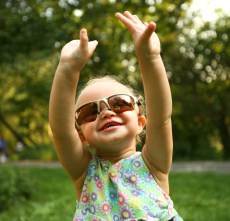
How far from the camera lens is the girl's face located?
1.82 m

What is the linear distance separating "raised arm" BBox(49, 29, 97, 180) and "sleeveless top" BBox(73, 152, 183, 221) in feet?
0.23

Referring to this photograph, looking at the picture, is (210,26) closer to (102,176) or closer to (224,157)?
(224,157)

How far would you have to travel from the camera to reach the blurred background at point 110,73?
Result: 6387mm

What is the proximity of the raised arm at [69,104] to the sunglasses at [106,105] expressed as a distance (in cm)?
10

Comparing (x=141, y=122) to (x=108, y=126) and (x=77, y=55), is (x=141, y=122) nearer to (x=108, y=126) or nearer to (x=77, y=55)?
(x=108, y=126)

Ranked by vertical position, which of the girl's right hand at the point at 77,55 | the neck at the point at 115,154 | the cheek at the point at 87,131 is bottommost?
the neck at the point at 115,154

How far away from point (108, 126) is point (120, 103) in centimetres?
9

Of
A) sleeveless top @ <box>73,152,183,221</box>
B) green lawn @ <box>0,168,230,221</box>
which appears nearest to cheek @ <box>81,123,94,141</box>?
sleeveless top @ <box>73,152,183,221</box>

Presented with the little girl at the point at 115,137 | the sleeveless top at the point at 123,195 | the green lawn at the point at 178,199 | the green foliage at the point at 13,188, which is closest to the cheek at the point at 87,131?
the little girl at the point at 115,137

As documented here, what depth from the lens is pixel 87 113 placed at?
188cm

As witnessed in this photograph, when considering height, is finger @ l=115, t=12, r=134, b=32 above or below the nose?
above

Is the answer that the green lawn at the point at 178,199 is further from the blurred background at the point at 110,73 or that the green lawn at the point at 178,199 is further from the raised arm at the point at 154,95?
the raised arm at the point at 154,95

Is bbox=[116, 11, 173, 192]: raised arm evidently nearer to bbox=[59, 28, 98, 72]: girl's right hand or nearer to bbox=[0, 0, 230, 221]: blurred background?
bbox=[59, 28, 98, 72]: girl's right hand

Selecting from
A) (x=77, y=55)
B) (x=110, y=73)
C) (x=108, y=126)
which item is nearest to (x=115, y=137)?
(x=108, y=126)
